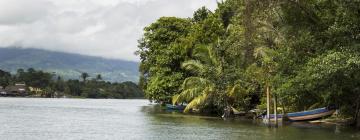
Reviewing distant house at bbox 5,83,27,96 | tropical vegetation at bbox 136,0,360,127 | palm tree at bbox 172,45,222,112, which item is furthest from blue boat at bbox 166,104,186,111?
distant house at bbox 5,83,27,96

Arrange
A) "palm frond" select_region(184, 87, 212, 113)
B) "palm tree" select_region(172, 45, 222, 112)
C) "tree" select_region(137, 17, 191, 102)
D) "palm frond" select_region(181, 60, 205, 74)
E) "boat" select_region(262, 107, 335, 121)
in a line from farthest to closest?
"tree" select_region(137, 17, 191, 102)
"palm frond" select_region(181, 60, 205, 74)
"palm frond" select_region(184, 87, 212, 113)
"palm tree" select_region(172, 45, 222, 112)
"boat" select_region(262, 107, 335, 121)

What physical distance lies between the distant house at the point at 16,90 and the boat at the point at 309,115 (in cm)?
11812

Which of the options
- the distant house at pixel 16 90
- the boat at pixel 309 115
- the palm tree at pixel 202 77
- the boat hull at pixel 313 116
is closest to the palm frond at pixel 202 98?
the palm tree at pixel 202 77

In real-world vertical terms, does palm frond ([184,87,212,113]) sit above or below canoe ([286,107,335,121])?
above

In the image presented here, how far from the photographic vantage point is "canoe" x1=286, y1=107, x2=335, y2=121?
36253 mm

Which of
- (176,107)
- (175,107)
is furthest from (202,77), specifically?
(175,107)

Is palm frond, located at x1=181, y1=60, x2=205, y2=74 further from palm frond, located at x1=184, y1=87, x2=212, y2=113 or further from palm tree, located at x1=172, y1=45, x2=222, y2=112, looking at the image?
palm frond, located at x1=184, y1=87, x2=212, y2=113

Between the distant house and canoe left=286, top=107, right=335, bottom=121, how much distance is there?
119m

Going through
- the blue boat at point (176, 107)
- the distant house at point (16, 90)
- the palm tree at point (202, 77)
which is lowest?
the blue boat at point (176, 107)

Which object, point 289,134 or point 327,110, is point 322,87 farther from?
point 327,110

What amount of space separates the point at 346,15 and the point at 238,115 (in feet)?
63.9

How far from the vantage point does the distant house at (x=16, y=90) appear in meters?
145

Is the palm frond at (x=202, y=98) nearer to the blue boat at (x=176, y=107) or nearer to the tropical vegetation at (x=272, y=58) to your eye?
the tropical vegetation at (x=272, y=58)

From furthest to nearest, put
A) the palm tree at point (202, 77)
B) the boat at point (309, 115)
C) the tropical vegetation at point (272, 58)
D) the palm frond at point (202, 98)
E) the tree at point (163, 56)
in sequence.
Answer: the tree at point (163, 56) → the palm frond at point (202, 98) → the palm tree at point (202, 77) → the boat at point (309, 115) → the tropical vegetation at point (272, 58)
